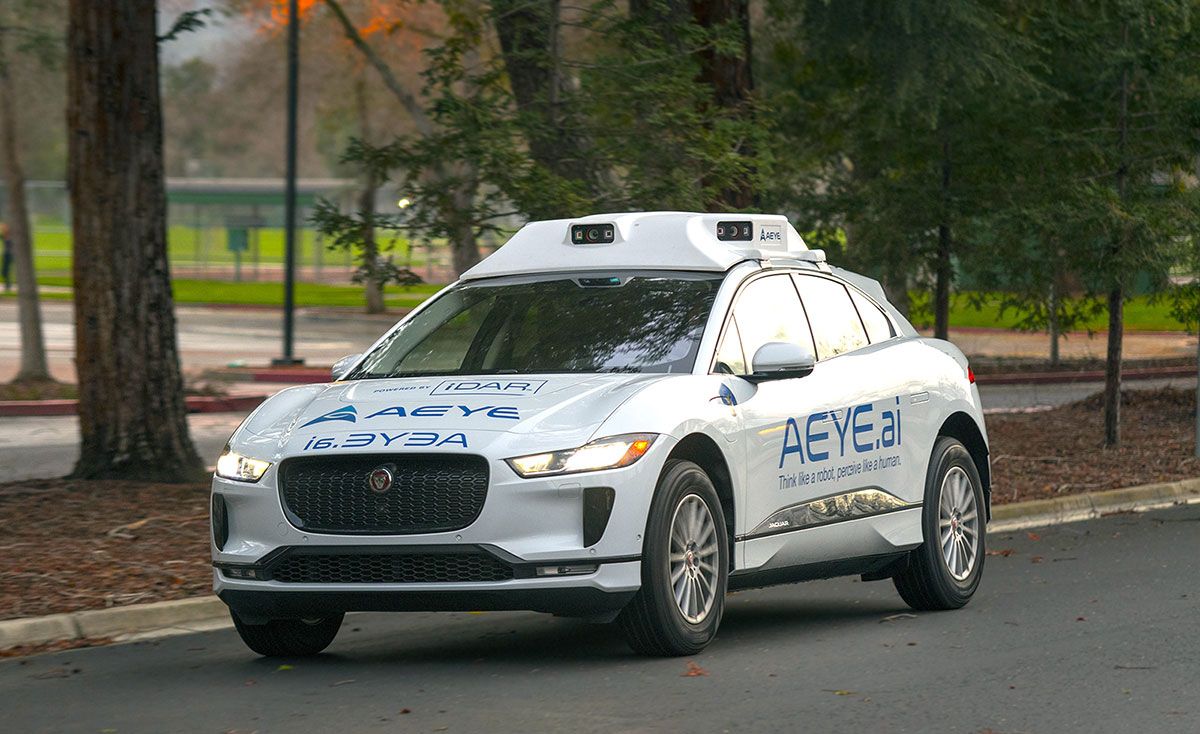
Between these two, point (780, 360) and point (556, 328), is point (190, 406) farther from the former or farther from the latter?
point (780, 360)

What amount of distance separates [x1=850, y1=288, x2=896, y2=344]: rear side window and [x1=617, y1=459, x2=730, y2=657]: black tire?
81.2 inches

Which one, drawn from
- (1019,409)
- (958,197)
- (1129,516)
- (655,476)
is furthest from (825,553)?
(1019,409)

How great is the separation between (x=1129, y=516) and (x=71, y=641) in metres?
8.23

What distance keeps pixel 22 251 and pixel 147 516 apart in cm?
1391

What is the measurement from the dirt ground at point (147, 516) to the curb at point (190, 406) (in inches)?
362

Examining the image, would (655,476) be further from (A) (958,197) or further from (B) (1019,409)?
(B) (1019,409)

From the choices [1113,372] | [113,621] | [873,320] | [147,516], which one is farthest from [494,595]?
[1113,372]

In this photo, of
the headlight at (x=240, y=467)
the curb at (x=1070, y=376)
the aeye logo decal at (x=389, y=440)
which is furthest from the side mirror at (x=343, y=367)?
the curb at (x=1070, y=376)

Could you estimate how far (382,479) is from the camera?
25.1 feet

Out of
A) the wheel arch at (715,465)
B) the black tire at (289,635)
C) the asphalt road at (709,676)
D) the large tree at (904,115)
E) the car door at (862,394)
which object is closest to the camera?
the asphalt road at (709,676)

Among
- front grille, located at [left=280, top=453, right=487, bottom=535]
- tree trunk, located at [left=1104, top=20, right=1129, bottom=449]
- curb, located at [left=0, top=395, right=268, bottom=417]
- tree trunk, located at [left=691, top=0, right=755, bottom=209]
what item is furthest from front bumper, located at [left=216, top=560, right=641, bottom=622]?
curb, located at [left=0, top=395, right=268, bottom=417]

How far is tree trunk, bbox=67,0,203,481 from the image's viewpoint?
13.5 meters

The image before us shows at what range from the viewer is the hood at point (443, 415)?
25.0 ft

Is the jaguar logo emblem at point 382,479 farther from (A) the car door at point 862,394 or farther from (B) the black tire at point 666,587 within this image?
(A) the car door at point 862,394
